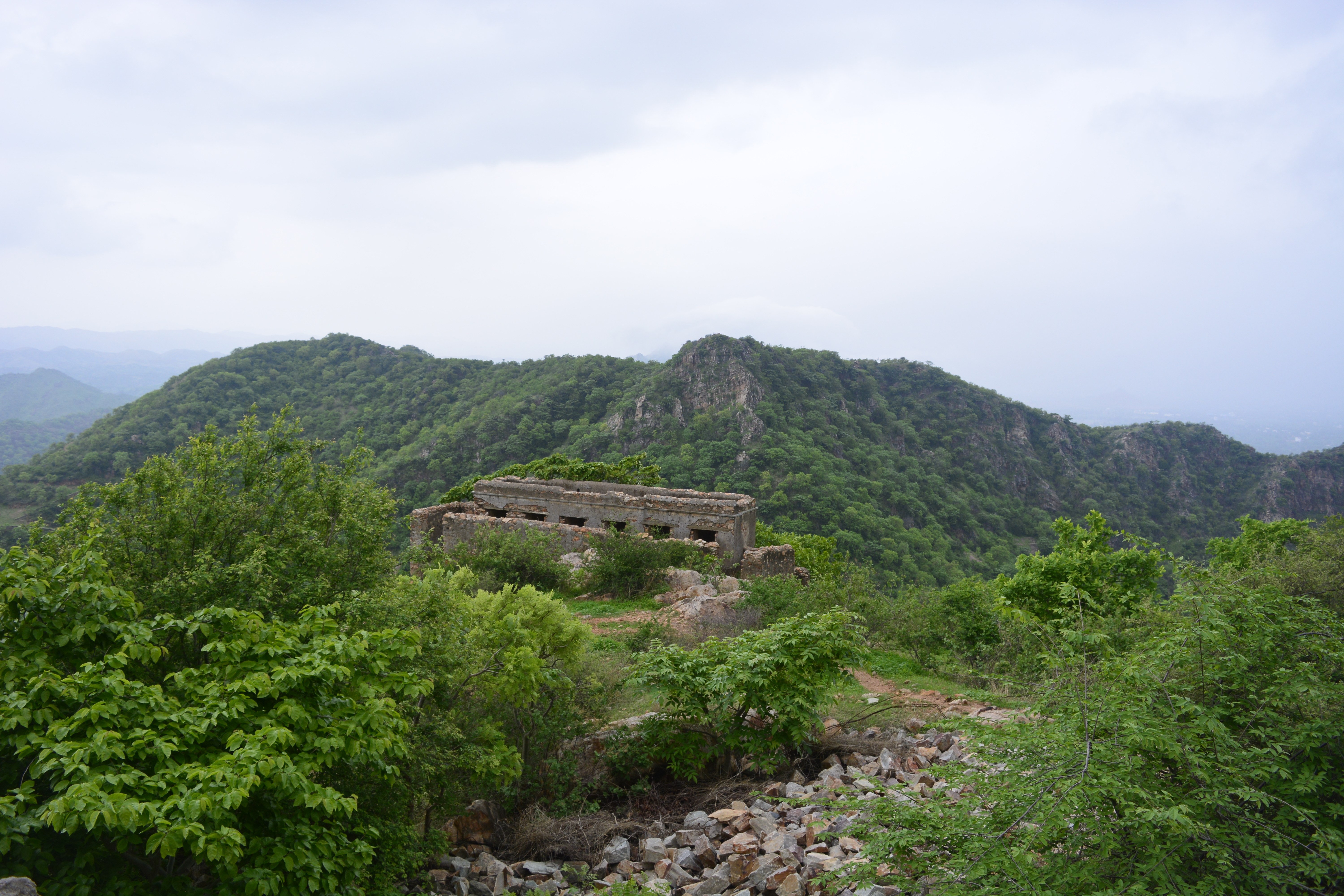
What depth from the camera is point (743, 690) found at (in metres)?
6.10

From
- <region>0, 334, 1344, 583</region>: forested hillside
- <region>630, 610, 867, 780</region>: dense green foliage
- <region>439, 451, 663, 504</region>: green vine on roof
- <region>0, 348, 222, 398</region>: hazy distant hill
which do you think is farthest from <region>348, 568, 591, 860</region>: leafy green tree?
<region>0, 348, 222, 398</region>: hazy distant hill

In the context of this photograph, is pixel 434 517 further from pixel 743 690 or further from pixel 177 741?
pixel 177 741

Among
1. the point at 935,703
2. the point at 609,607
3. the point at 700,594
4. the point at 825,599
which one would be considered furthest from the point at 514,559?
the point at 935,703

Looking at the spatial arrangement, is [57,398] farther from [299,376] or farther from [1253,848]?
[1253,848]

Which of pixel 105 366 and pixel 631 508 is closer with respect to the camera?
pixel 631 508

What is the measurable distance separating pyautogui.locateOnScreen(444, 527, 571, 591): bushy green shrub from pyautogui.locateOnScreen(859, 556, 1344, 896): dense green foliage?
1050cm

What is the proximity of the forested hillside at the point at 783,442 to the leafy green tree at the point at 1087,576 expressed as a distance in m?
18.4

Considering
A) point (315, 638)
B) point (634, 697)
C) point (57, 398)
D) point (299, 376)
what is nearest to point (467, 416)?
point (299, 376)

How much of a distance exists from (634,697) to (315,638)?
4.80 metres

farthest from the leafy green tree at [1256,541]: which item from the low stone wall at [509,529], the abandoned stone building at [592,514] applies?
the low stone wall at [509,529]

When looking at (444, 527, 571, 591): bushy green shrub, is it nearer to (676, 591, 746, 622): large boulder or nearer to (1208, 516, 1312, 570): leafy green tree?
(676, 591, 746, 622): large boulder

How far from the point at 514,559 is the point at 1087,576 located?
11.2m

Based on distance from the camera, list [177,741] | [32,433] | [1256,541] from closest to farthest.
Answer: [177,741], [1256,541], [32,433]

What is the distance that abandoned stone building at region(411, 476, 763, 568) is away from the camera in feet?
56.4
